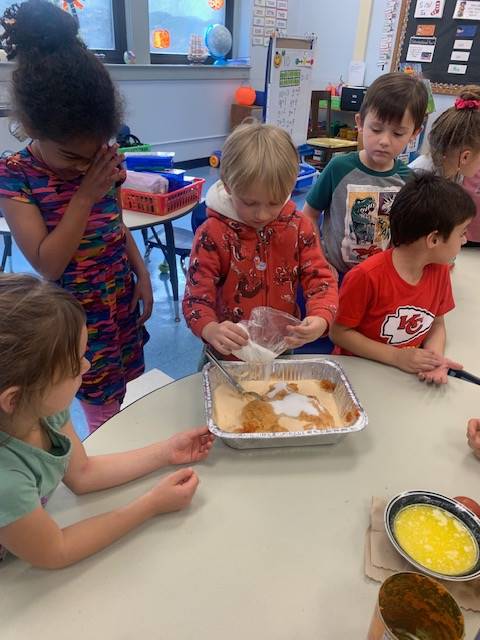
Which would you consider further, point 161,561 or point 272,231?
point 272,231

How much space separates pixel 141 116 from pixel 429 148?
413 cm

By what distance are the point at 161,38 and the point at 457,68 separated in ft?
11.0

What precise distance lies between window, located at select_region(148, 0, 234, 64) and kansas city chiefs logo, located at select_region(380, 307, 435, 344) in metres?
5.20

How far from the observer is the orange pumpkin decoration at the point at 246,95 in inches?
239

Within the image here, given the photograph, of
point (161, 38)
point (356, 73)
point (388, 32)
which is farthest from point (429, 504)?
point (356, 73)

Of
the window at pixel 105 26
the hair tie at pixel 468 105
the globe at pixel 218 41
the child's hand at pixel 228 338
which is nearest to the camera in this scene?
the child's hand at pixel 228 338

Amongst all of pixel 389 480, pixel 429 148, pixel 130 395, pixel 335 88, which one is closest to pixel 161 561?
pixel 389 480

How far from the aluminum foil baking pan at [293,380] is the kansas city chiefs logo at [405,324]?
0.32m

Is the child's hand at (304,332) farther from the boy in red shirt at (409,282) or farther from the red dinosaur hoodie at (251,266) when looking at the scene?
the boy in red shirt at (409,282)

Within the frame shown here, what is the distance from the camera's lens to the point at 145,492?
841 mm

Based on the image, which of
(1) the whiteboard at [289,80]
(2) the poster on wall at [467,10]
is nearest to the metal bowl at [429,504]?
(1) the whiteboard at [289,80]

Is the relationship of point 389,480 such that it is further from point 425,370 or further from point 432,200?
point 432,200

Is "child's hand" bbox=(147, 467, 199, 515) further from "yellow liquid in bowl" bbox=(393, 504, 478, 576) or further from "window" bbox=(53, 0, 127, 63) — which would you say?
"window" bbox=(53, 0, 127, 63)

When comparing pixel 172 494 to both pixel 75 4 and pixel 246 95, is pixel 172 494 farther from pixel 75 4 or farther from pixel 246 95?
pixel 246 95
